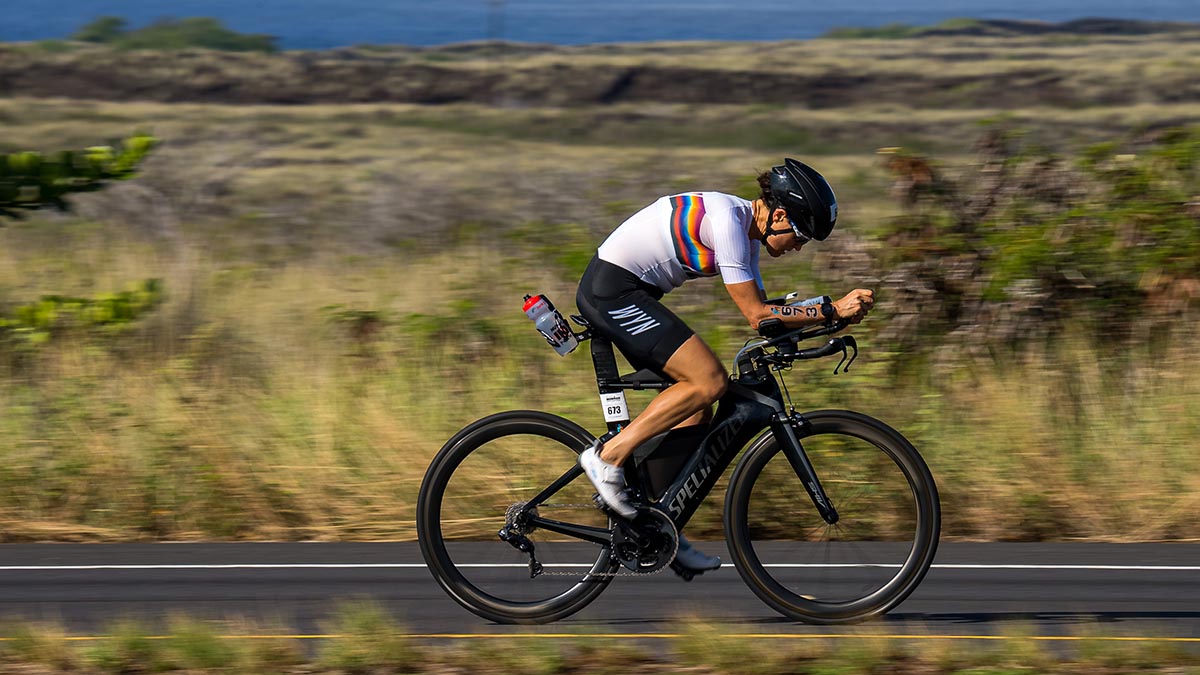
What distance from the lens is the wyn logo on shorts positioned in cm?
594

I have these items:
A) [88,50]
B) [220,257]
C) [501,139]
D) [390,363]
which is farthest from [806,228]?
[88,50]

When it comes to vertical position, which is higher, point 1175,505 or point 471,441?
point 471,441

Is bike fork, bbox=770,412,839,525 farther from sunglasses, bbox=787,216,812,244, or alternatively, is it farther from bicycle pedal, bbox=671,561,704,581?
sunglasses, bbox=787,216,812,244

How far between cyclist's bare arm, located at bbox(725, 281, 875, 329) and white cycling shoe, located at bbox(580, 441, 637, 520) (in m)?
0.79

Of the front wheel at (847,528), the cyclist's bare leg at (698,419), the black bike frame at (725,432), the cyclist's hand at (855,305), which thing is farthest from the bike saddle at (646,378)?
the cyclist's hand at (855,305)

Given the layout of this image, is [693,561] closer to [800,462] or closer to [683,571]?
[683,571]

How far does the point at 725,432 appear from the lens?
19.8 ft

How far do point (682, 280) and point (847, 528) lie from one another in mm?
1220

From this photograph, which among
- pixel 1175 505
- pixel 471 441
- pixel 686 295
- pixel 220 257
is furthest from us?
pixel 220 257

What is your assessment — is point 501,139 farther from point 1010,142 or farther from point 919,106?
point 1010,142

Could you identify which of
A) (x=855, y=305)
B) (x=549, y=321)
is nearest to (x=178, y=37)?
(x=549, y=321)

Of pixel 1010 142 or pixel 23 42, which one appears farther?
pixel 23 42

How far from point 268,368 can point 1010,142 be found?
19.0 ft

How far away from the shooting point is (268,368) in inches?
445
